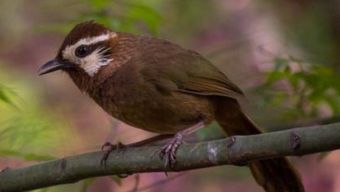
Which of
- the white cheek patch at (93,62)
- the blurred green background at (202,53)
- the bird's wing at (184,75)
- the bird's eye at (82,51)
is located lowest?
the blurred green background at (202,53)

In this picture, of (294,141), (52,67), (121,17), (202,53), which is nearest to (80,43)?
(52,67)

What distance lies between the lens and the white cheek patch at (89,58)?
4199 mm

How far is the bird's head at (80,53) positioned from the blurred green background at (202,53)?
216 mm

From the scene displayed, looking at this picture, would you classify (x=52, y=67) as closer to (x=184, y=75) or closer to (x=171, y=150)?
(x=184, y=75)

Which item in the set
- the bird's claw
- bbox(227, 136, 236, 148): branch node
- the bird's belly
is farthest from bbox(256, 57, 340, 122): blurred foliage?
bbox(227, 136, 236, 148): branch node

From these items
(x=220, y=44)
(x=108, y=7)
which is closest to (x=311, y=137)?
(x=108, y=7)

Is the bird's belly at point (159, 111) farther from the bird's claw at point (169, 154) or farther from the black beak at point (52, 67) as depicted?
the bird's claw at point (169, 154)

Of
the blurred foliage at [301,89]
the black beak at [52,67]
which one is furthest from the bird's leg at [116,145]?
the blurred foliage at [301,89]

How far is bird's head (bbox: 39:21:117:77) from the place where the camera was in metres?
4.19

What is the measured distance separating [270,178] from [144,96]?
0.65m

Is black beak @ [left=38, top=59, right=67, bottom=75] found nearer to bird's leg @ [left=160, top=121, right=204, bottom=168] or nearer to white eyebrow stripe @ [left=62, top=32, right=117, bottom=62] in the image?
white eyebrow stripe @ [left=62, top=32, right=117, bottom=62]

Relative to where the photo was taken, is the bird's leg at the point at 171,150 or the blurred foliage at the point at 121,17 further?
the blurred foliage at the point at 121,17

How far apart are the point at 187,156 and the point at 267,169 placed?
2.42 ft

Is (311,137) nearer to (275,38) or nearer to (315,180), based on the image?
(275,38)
